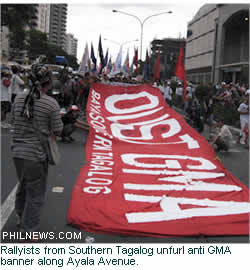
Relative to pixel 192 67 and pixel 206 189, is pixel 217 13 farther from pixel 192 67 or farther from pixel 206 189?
pixel 206 189

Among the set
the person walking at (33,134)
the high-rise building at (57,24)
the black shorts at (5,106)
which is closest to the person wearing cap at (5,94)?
the black shorts at (5,106)

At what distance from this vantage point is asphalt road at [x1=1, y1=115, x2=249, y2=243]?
4.54m

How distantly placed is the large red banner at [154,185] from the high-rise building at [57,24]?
16549cm

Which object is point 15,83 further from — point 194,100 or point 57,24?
point 57,24

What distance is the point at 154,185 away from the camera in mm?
6504

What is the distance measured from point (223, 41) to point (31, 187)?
2119 inches

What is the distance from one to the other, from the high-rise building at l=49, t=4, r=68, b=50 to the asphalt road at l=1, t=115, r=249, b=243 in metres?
166

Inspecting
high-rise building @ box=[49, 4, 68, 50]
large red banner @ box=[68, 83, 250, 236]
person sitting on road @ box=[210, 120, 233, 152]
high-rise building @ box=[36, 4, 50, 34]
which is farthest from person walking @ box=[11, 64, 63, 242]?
high-rise building @ box=[49, 4, 68, 50]

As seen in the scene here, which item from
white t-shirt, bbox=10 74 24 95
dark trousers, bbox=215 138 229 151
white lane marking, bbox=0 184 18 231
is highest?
white t-shirt, bbox=10 74 24 95

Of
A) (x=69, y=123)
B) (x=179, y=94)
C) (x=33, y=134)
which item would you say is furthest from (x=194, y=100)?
(x=33, y=134)

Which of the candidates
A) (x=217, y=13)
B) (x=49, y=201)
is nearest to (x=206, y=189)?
(x=49, y=201)

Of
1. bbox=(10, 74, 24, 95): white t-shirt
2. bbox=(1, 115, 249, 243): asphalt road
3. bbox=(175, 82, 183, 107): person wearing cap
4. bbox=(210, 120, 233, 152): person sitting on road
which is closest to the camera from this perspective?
bbox=(1, 115, 249, 243): asphalt road

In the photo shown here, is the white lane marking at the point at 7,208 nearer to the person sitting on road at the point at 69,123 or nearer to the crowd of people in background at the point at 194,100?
the person sitting on road at the point at 69,123

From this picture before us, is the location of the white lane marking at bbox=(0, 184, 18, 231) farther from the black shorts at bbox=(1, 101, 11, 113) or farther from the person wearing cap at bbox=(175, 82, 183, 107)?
the person wearing cap at bbox=(175, 82, 183, 107)
